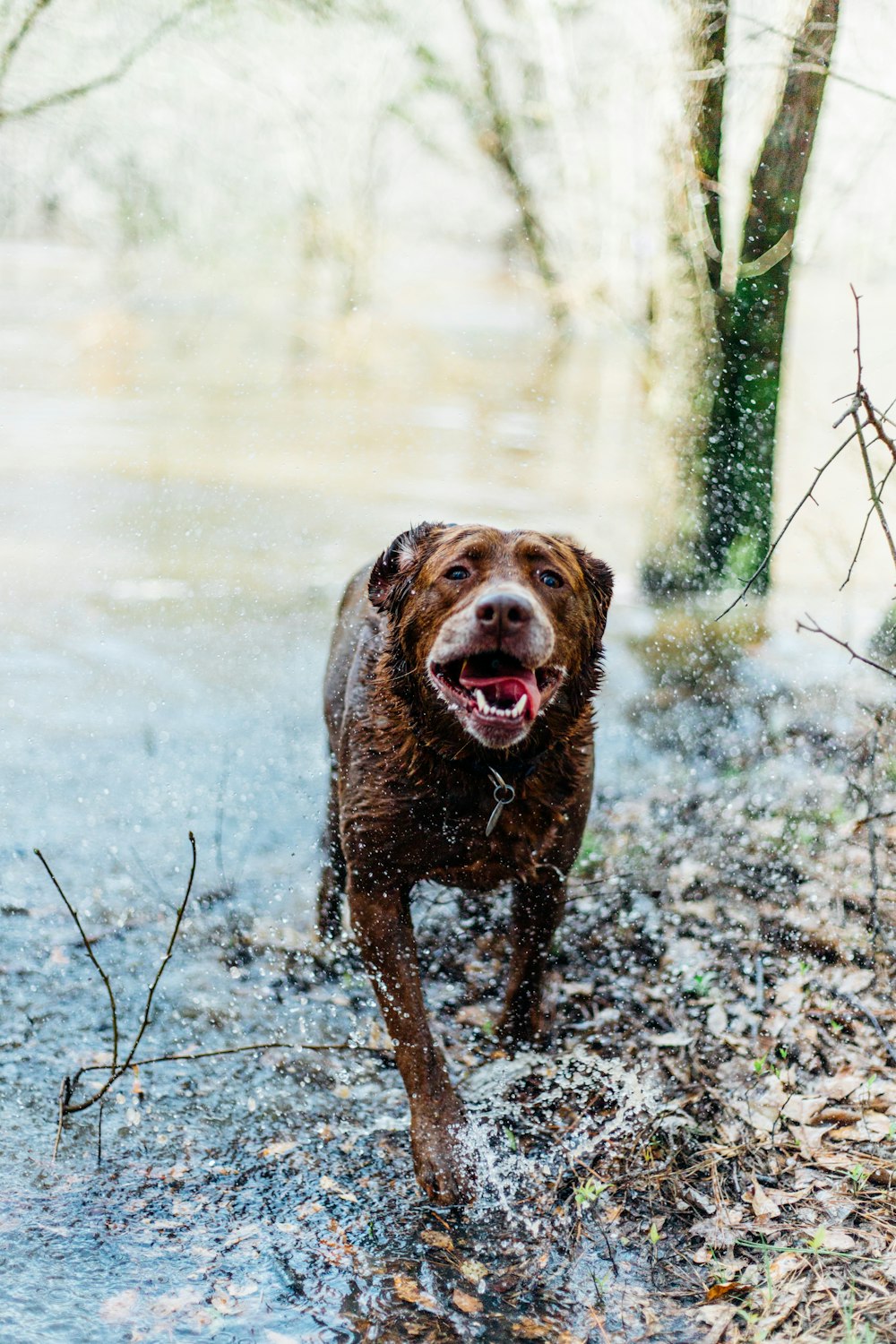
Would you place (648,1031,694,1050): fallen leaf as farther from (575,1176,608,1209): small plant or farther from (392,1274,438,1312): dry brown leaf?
(392,1274,438,1312): dry brown leaf

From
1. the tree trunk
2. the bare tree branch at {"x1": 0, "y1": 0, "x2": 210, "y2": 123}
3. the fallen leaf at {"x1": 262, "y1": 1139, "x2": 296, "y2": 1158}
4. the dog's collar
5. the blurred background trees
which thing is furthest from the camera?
the bare tree branch at {"x1": 0, "y1": 0, "x2": 210, "y2": 123}

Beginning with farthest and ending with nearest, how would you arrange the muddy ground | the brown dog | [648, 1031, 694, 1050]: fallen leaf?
[648, 1031, 694, 1050]: fallen leaf < the brown dog < the muddy ground

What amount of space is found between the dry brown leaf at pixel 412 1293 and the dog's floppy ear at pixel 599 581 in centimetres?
198

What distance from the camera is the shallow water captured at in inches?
125

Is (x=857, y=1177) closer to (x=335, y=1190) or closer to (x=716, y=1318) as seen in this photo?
(x=716, y=1318)

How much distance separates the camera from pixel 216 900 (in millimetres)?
5539

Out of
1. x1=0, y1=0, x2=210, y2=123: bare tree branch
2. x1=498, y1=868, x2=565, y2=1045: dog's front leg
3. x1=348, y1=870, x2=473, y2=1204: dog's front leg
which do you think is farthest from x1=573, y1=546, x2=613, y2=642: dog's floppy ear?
x1=0, y1=0, x2=210, y2=123: bare tree branch

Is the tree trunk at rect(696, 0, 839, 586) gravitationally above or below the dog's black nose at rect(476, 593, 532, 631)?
above

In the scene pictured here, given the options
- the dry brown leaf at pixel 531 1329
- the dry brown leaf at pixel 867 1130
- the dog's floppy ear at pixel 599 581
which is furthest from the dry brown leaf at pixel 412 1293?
the dog's floppy ear at pixel 599 581

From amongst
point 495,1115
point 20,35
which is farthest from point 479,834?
point 20,35

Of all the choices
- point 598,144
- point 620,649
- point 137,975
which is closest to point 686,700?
point 620,649

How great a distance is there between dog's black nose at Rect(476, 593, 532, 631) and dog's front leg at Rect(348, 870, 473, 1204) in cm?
104

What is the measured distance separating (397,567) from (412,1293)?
216cm

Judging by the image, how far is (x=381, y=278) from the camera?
20.7 m
